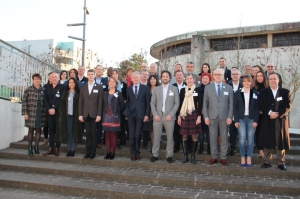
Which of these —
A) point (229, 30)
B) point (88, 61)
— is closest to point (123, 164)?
point (229, 30)

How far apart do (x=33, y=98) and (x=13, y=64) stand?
243 centimetres

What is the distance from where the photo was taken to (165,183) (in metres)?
6.00

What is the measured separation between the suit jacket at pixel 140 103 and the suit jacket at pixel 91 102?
2.27 feet

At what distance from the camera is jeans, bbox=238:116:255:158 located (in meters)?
6.41

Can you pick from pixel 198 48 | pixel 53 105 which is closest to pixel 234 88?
pixel 53 105

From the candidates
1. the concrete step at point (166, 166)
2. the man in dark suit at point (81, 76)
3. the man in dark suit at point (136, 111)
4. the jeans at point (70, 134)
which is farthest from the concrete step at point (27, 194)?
the man in dark suit at point (81, 76)

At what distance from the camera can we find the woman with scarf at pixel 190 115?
22.2 ft

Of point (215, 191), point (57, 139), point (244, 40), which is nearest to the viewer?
point (215, 191)

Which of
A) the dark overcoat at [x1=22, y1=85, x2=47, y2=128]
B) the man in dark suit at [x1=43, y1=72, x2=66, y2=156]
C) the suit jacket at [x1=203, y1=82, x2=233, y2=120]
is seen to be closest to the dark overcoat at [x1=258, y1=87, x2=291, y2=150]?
the suit jacket at [x1=203, y1=82, x2=233, y2=120]

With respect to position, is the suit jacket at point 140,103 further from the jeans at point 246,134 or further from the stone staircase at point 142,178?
the jeans at point 246,134

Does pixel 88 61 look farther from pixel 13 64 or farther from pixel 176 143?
pixel 176 143

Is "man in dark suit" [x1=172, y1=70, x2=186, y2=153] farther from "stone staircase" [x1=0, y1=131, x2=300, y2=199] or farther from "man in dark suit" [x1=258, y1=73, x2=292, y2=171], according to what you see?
"man in dark suit" [x1=258, y1=73, x2=292, y2=171]

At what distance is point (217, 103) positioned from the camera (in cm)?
668

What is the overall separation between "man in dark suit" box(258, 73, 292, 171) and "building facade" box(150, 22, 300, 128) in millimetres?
11494
